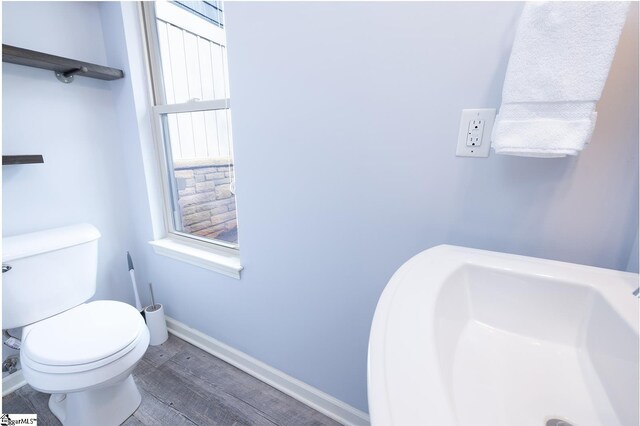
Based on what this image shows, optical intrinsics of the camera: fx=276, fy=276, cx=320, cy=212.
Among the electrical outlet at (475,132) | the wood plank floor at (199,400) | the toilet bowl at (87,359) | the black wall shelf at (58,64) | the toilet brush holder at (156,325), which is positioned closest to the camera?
the electrical outlet at (475,132)

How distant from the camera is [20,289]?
1126mm

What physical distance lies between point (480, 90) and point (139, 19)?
1657mm

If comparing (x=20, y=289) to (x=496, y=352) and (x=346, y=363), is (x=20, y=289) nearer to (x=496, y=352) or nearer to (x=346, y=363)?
(x=346, y=363)

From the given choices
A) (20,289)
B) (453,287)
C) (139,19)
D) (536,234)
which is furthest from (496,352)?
(139,19)

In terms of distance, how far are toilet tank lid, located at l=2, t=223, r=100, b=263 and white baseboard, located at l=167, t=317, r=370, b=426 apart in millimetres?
718

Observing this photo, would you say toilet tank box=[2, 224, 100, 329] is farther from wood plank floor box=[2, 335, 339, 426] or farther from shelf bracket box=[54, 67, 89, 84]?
shelf bracket box=[54, 67, 89, 84]

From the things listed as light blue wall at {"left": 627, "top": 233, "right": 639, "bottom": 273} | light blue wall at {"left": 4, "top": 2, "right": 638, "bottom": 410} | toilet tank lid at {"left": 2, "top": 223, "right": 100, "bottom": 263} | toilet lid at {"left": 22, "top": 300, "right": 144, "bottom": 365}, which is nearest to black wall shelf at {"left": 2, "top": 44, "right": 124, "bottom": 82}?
light blue wall at {"left": 4, "top": 2, "right": 638, "bottom": 410}

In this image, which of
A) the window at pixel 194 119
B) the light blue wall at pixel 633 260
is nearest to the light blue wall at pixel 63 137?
the window at pixel 194 119

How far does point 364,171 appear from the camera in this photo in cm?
92

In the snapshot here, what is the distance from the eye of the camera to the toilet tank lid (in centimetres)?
111

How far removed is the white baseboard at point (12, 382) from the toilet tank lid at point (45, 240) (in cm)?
71

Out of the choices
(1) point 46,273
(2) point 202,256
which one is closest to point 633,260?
(2) point 202,256

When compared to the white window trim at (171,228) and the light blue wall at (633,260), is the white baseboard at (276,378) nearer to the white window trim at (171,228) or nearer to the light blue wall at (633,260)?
the white window trim at (171,228)

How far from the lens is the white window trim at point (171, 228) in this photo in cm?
134
